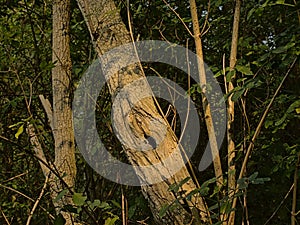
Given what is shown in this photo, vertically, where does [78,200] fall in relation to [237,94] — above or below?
below

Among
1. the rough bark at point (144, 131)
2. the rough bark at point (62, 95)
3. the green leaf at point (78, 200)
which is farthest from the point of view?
the rough bark at point (62, 95)

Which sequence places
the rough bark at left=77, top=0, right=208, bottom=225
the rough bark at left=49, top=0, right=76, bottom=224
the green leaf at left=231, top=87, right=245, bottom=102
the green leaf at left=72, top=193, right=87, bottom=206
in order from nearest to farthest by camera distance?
the green leaf at left=72, top=193, right=87, bottom=206 < the green leaf at left=231, top=87, right=245, bottom=102 < the rough bark at left=77, top=0, right=208, bottom=225 < the rough bark at left=49, top=0, right=76, bottom=224

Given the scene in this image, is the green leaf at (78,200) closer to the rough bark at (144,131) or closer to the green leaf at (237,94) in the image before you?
the rough bark at (144,131)

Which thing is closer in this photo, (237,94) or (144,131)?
(237,94)

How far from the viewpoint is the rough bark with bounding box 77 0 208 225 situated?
179cm

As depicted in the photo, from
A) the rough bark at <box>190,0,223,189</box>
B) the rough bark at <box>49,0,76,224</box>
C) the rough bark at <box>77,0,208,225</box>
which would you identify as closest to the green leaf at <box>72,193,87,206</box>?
the rough bark at <box>77,0,208,225</box>

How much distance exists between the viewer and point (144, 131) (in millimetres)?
1870

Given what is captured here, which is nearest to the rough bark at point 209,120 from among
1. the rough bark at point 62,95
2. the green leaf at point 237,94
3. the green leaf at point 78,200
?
the green leaf at point 237,94

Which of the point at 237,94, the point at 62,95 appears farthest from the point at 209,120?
the point at 62,95

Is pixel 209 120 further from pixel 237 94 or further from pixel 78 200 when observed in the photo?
pixel 78 200

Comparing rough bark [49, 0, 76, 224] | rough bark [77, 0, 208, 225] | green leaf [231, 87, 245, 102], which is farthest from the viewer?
rough bark [49, 0, 76, 224]

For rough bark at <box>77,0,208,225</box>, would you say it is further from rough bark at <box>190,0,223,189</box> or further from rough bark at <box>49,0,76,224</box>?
rough bark at <box>49,0,76,224</box>

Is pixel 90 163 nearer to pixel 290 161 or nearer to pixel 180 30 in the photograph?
pixel 180 30

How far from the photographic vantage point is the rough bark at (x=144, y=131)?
70.4 inches
